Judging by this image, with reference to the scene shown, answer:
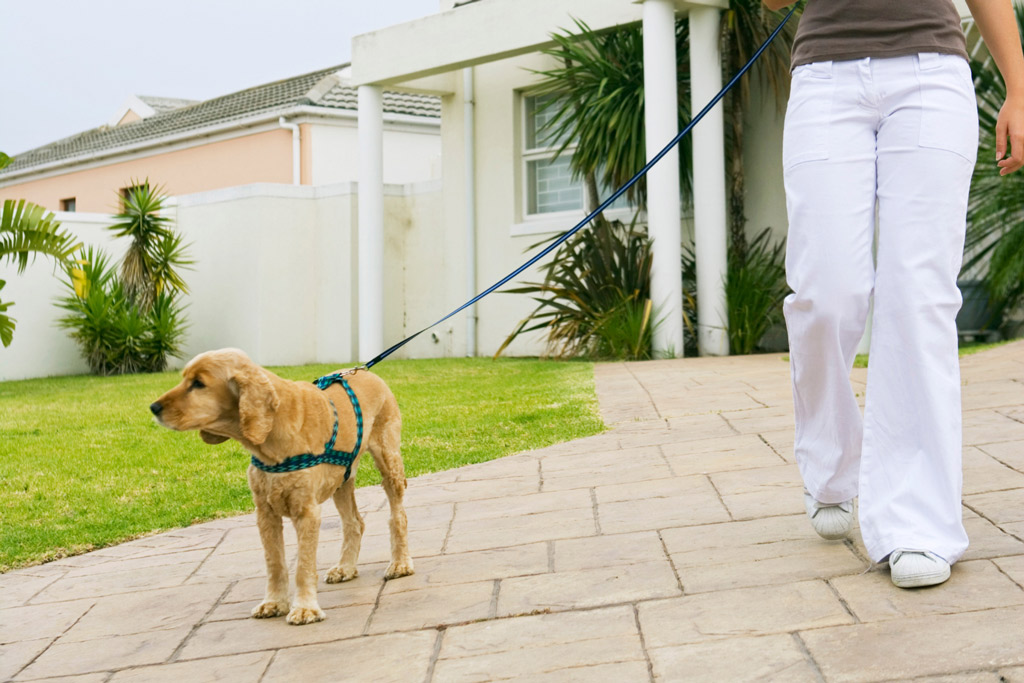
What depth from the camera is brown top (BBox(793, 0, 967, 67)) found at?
2842 millimetres

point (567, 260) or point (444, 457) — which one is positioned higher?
point (567, 260)

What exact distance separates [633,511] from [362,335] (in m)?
9.88

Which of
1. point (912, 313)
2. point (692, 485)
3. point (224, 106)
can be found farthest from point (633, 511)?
point (224, 106)

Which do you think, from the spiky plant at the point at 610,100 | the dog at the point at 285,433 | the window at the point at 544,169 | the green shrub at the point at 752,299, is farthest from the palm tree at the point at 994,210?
the dog at the point at 285,433

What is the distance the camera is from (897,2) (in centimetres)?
287

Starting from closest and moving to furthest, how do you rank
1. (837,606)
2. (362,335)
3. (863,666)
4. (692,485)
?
(863,666)
(837,606)
(692,485)
(362,335)

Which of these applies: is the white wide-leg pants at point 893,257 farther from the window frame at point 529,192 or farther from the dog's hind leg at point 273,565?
the window frame at point 529,192

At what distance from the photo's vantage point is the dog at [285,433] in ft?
9.41

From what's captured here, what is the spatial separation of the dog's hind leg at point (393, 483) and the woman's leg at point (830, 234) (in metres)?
1.27

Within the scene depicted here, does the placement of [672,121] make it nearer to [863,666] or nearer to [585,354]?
[585,354]

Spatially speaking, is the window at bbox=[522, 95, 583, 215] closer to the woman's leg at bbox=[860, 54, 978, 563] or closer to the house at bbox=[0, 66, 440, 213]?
the house at bbox=[0, 66, 440, 213]

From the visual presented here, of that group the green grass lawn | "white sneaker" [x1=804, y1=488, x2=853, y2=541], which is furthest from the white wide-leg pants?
the green grass lawn

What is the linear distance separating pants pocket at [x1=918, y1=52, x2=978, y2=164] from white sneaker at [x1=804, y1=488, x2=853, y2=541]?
1.02 m

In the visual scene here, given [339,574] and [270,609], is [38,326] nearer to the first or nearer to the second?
[339,574]
